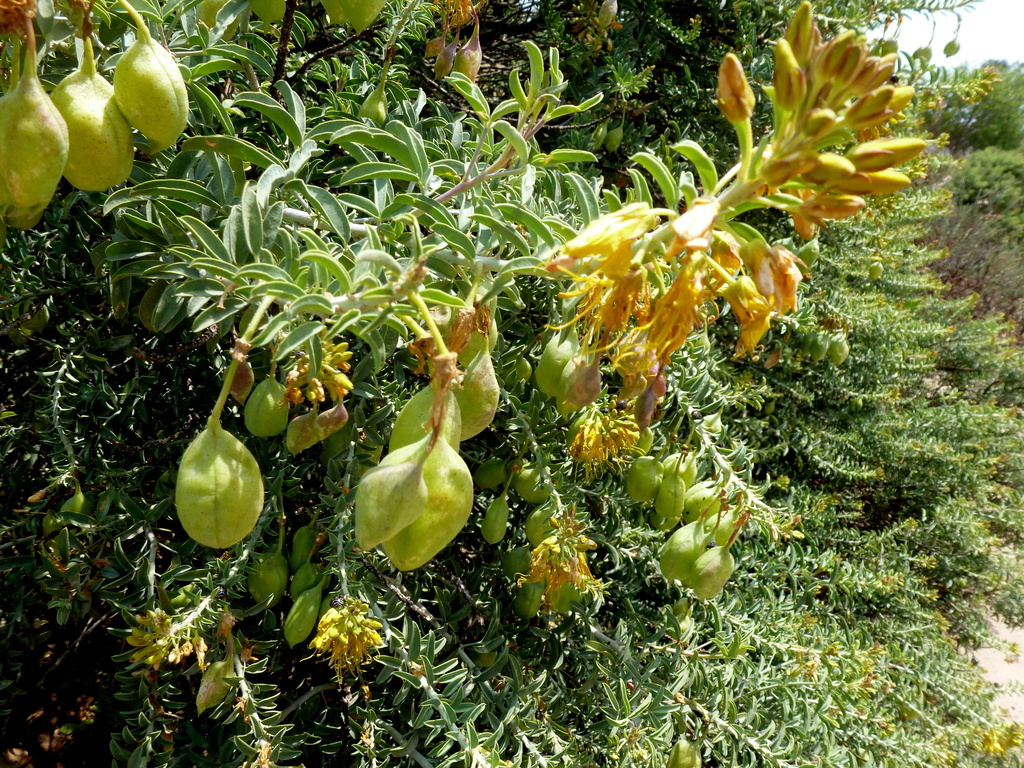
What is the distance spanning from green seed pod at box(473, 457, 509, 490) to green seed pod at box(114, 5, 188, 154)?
3.02 feet

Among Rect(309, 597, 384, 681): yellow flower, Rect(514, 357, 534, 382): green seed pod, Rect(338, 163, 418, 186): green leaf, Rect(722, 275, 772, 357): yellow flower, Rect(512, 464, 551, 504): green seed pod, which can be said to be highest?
Rect(722, 275, 772, 357): yellow flower

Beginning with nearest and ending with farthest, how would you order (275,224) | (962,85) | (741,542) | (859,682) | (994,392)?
(275,224) → (859,682) → (741,542) → (962,85) → (994,392)

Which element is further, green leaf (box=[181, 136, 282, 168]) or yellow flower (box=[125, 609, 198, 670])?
yellow flower (box=[125, 609, 198, 670])

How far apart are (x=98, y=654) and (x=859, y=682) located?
2245 mm

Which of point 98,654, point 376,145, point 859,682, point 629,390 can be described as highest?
point 376,145

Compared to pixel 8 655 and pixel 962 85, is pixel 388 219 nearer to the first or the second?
pixel 8 655

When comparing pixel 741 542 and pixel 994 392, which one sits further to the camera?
pixel 994 392

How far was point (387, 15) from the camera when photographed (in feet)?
4.98

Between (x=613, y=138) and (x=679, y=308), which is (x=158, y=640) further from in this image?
(x=613, y=138)

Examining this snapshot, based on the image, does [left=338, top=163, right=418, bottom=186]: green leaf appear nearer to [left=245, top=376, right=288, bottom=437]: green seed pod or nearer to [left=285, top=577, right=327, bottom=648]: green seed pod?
[left=245, top=376, right=288, bottom=437]: green seed pod

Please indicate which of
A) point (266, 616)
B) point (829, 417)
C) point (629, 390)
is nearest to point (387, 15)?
point (629, 390)

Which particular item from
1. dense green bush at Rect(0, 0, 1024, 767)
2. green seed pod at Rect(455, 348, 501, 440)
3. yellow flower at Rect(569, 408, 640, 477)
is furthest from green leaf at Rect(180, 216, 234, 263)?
yellow flower at Rect(569, 408, 640, 477)

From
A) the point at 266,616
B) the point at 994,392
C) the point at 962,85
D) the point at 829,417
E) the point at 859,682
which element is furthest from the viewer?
the point at 994,392

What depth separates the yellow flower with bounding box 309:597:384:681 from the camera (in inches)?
42.6
